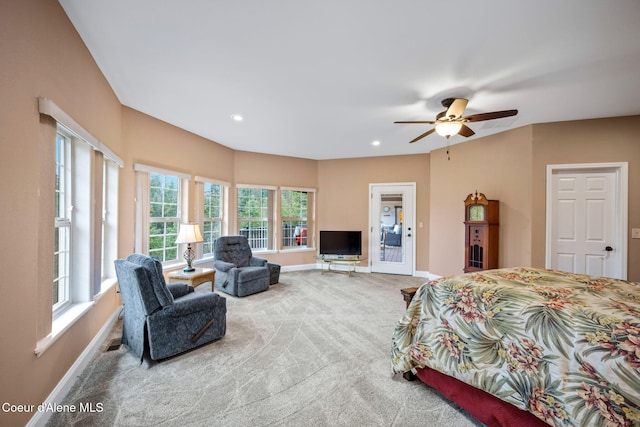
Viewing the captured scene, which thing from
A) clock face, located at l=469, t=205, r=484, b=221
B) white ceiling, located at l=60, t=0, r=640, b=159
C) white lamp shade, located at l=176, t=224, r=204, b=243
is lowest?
white lamp shade, located at l=176, t=224, r=204, b=243

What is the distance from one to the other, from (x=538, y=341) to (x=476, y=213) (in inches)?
130

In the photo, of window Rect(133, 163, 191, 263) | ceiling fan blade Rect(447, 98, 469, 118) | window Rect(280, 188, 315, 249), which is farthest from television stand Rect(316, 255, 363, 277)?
ceiling fan blade Rect(447, 98, 469, 118)

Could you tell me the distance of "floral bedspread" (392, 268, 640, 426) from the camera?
3.96 ft

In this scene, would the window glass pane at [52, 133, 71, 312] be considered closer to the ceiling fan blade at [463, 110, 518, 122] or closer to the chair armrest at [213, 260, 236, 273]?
the chair armrest at [213, 260, 236, 273]

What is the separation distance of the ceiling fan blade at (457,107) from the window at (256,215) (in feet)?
13.1

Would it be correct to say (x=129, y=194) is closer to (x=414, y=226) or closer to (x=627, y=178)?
(x=414, y=226)

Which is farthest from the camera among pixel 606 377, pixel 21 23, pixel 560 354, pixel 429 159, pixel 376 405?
pixel 429 159

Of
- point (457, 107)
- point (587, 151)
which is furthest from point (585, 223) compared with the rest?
point (457, 107)

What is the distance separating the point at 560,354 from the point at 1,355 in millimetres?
2808

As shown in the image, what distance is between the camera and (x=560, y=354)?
4.39 feet

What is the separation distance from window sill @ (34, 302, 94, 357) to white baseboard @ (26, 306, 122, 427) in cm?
35

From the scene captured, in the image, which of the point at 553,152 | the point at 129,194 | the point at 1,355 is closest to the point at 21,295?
the point at 1,355

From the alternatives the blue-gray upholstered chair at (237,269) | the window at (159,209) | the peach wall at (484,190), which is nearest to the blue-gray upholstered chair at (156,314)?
the window at (159,209)

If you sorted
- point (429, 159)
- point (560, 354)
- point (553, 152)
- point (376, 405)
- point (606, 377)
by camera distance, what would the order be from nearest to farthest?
point (606, 377)
point (560, 354)
point (376, 405)
point (553, 152)
point (429, 159)
